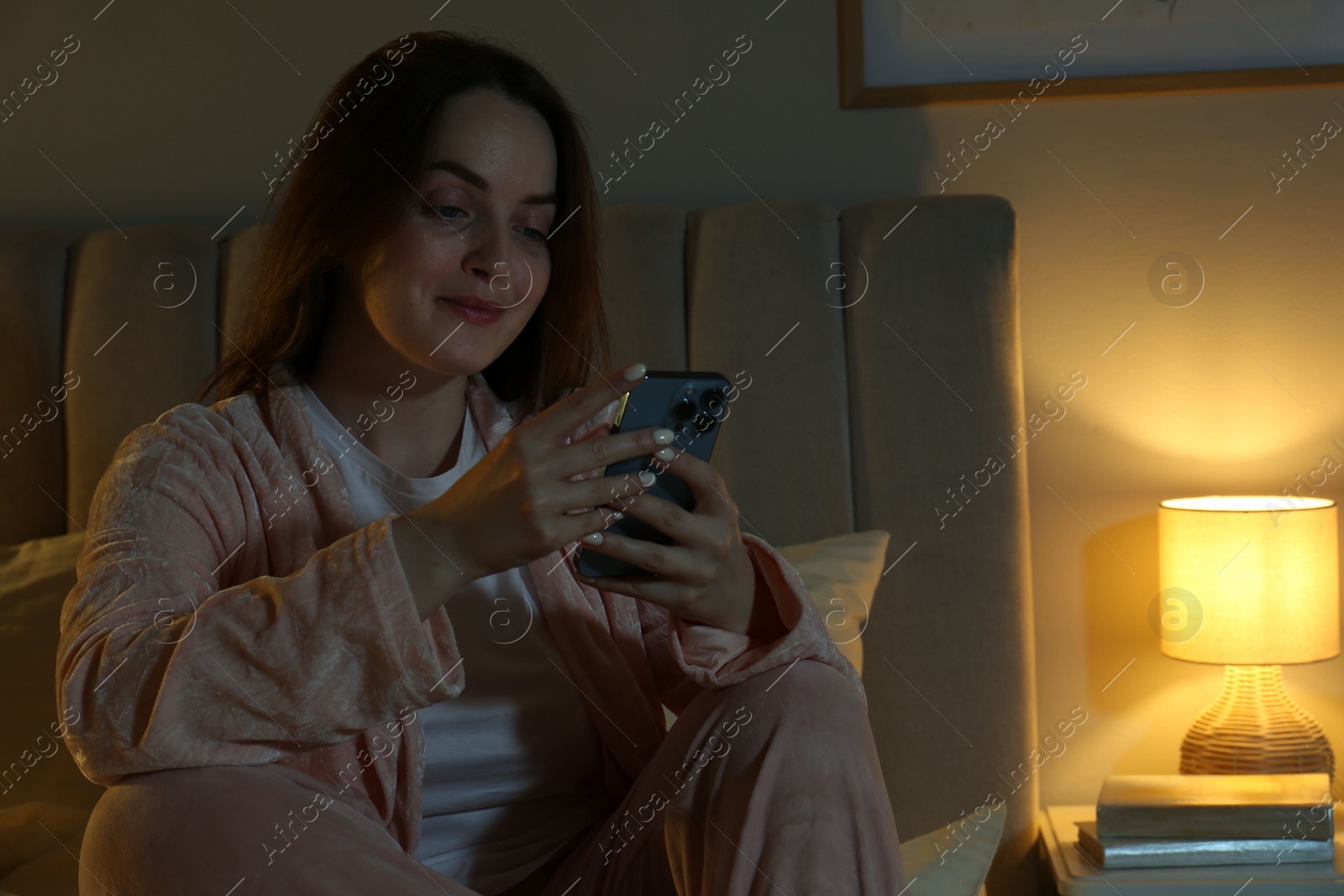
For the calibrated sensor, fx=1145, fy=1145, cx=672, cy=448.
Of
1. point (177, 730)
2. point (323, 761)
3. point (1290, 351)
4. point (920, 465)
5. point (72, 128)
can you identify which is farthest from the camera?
point (72, 128)

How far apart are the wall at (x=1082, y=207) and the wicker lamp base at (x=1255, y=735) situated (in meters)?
0.14

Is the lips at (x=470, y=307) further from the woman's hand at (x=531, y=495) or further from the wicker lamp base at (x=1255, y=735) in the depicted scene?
the wicker lamp base at (x=1255, y=735)

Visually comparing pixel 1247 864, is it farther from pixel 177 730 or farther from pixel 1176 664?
pixel 177 730

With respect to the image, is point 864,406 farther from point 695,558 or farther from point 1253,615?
point 695,558

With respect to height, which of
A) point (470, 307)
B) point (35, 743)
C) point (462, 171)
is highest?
point (462, 171)

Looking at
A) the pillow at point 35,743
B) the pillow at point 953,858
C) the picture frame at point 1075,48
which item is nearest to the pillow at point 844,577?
the pillow at point 953,858

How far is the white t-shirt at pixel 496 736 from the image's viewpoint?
1.01 metres

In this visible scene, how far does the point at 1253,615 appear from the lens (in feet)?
4.80

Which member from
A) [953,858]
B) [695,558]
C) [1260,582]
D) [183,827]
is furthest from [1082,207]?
[183,827]

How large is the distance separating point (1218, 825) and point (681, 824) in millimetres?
839

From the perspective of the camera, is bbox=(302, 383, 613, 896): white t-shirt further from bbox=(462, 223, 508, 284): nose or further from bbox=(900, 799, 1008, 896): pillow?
bbox=(900, 799, 1008, 896): pillow

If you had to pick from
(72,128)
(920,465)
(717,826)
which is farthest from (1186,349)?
(72,128)

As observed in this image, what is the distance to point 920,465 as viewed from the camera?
153 cm

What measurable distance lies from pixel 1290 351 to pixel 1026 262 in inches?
15.3
